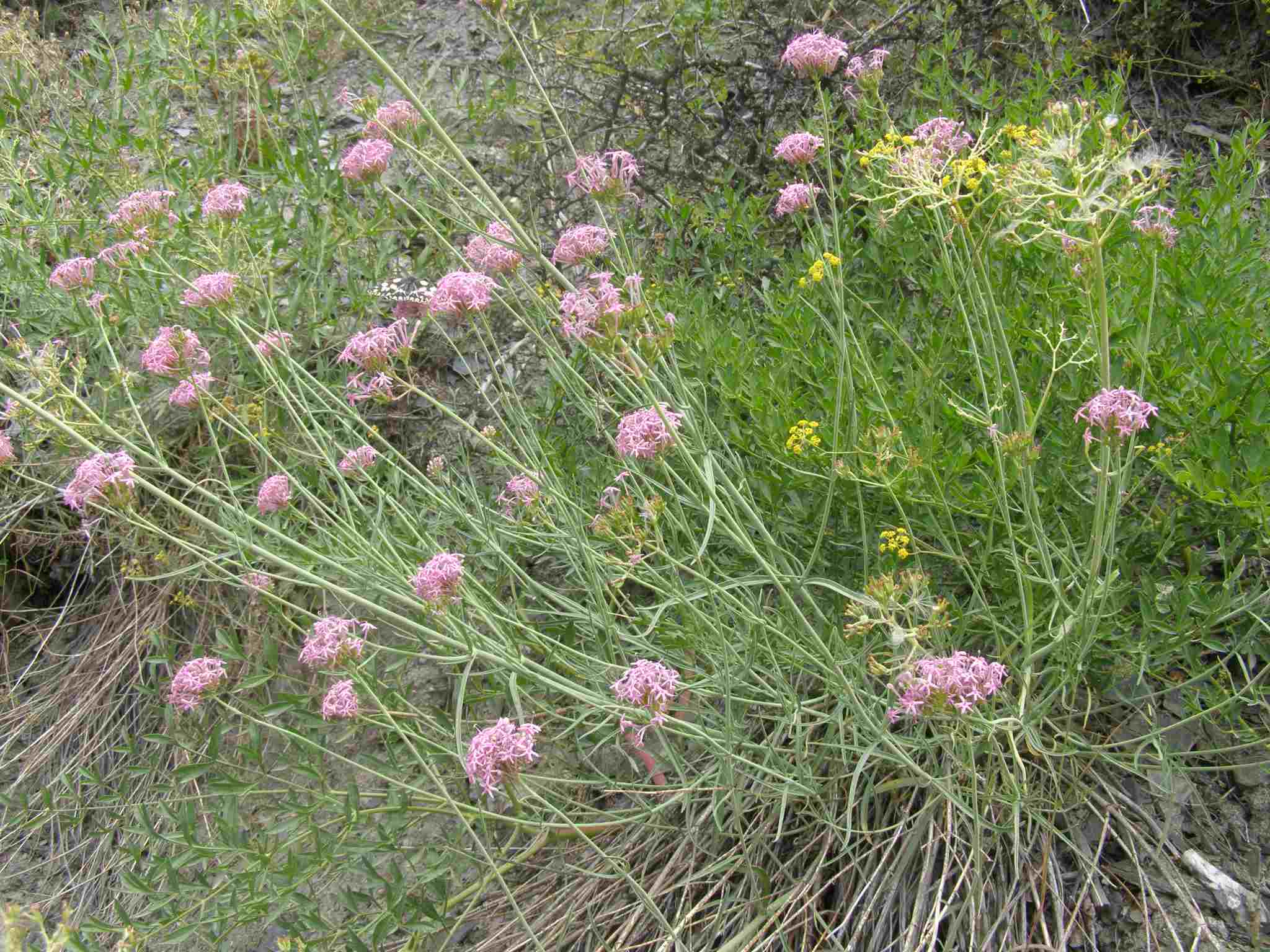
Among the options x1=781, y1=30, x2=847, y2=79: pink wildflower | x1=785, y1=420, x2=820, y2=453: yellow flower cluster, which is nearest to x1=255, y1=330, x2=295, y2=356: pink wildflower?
x1=785, y1=420, x2=820, y2=453: yellow flower cluster

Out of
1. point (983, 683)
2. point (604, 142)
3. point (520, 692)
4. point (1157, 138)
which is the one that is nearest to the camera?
point (983, 683)

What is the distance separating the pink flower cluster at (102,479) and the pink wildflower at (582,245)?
1.20 metres

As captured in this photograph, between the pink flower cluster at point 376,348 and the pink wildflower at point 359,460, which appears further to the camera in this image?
the pink wildflower at point 359,460

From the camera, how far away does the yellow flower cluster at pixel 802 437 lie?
2.45 m

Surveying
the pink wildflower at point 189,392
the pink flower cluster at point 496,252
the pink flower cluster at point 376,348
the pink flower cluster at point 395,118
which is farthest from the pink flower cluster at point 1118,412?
the pink wildflower at point 189,392

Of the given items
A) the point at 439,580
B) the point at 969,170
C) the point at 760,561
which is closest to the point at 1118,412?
the point at 969,170

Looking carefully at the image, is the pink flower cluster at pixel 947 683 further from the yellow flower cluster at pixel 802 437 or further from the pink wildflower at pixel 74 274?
the pink wildflower at pixel 74 274

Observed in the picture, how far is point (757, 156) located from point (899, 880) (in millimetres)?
2996

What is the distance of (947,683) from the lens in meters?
1.79

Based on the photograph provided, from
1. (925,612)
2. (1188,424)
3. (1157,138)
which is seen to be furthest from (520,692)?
(1157,138)

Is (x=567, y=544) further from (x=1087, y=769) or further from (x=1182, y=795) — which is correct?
(x=1182, y=795)

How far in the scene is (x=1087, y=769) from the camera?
2398 mm

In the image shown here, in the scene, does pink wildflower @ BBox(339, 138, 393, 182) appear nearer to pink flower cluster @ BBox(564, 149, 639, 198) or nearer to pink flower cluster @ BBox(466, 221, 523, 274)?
pink flower cluster @ BBox(466, 221, 523, 274)

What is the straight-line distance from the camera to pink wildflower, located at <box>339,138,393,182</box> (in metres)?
2.64
